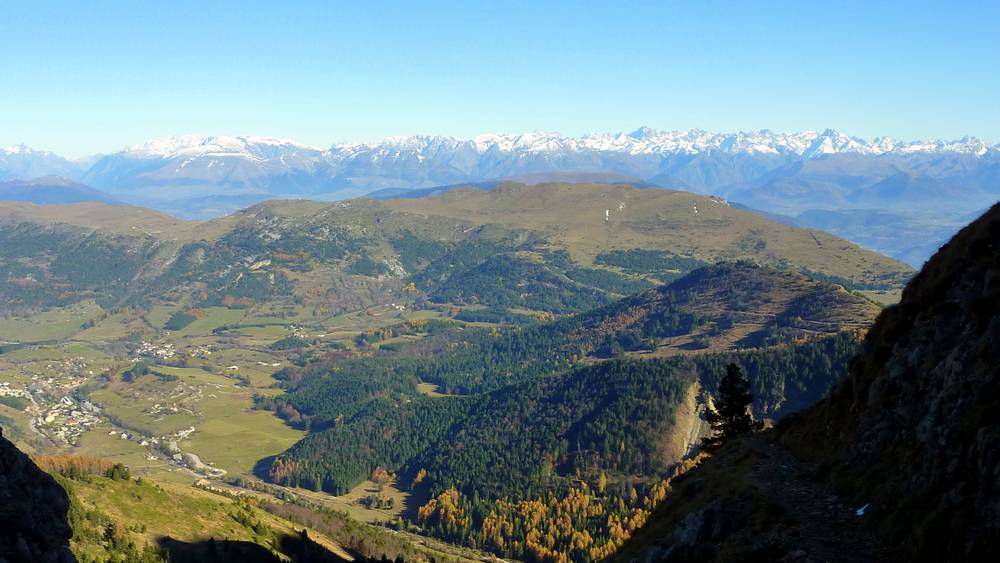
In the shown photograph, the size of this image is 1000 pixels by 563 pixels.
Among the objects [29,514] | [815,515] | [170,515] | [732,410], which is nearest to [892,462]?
[815,515]

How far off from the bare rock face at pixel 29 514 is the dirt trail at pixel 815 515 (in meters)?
61.3

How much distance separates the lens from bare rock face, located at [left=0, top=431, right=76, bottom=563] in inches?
2552

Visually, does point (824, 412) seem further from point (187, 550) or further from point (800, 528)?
point (187, 550)

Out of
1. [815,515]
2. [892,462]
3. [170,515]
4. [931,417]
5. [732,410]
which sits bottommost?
[170,515]

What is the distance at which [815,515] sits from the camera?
4703 cm

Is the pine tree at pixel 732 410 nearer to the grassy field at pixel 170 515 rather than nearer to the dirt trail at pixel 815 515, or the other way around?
the dirt trail at pixel 815 515

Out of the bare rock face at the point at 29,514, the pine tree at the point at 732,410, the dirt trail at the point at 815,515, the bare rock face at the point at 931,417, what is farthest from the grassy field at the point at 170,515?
the bare rock face at the point at 931,417

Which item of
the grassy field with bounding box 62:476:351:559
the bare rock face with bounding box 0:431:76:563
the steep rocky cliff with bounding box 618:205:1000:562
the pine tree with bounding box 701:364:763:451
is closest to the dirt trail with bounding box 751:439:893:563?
the steep rocky cliff with bounding box 618:205:1000:562

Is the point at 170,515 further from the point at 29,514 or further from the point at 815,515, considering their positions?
the point at 815,515

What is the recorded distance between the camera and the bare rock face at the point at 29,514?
64.8m

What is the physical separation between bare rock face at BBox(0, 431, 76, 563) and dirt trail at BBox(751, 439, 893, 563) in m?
61.3

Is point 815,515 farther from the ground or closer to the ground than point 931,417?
closer to the ground

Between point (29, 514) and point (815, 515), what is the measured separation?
66723 mm

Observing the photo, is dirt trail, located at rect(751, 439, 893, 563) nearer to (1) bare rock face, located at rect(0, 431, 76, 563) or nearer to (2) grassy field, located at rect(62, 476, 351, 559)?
(1) bare rock face, located at rect(0, 431, 76, 563)
